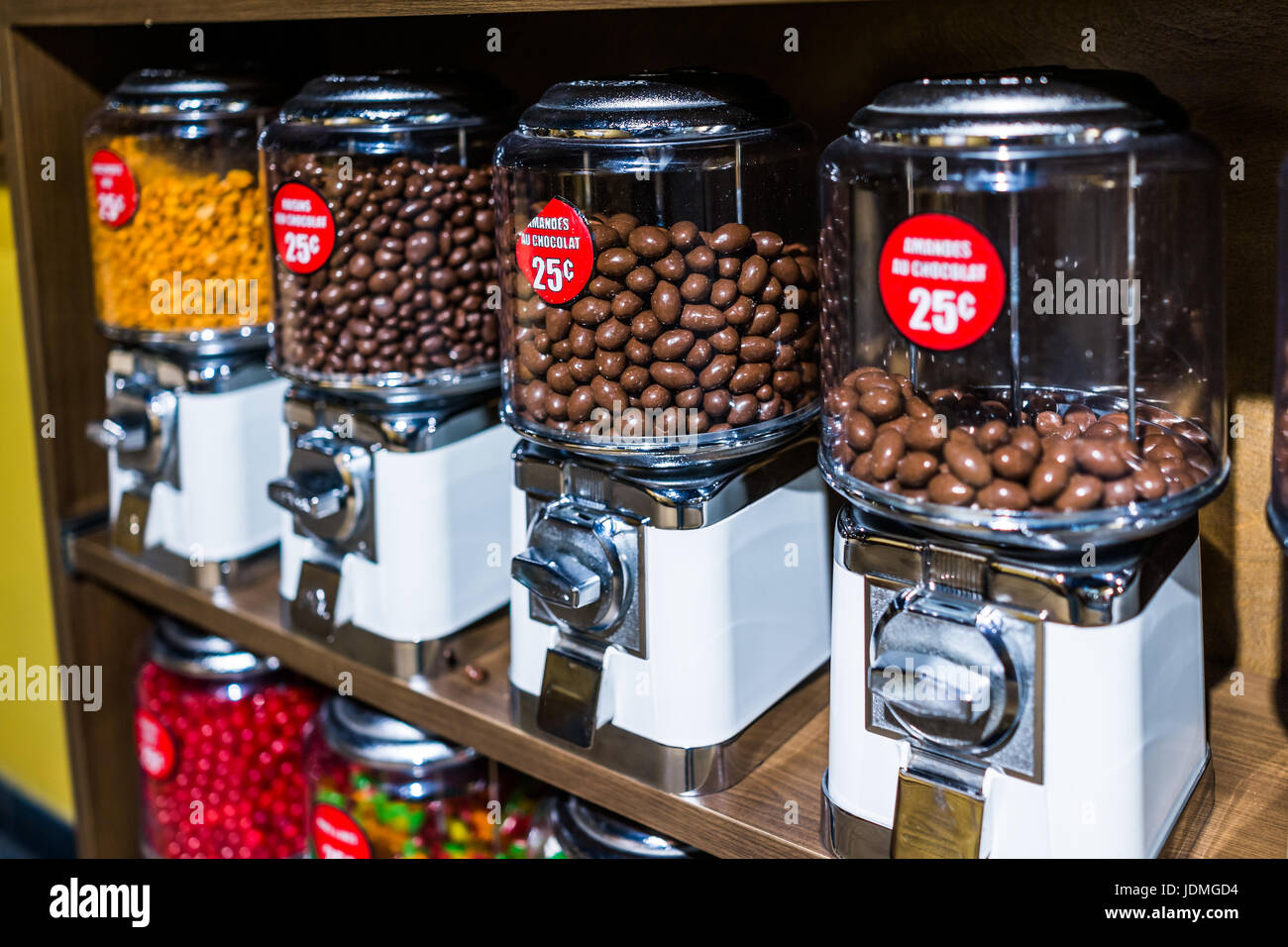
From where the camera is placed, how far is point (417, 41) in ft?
4.57

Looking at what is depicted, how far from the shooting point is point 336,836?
1.23 meters

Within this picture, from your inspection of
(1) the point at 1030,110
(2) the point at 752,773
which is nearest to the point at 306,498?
(2) the point at 752,773

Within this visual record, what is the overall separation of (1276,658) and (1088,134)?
1.80ft

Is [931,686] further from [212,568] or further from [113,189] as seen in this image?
[113,189]

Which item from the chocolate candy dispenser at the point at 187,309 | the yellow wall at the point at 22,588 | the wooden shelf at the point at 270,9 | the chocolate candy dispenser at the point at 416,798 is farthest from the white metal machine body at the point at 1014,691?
the yellow wall at the point at 22,588

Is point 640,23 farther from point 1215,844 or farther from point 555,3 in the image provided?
point 1215,844

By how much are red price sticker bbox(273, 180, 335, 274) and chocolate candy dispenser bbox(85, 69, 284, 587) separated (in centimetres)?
10

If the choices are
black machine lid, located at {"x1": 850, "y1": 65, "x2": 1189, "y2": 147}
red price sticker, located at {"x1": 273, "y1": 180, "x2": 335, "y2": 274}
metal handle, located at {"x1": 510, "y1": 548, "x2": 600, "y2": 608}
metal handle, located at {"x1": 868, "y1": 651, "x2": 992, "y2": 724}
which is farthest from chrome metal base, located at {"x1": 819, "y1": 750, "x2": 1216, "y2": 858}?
red price sticker, located at {"x1": 273, "y1": 180, "x2": 335, "y2": 274}

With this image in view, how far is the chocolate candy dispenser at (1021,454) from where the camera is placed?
721 millimetres

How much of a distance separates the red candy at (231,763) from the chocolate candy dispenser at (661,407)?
495 millimetres

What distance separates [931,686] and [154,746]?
0.98m

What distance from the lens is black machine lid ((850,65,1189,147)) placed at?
2.30 feet

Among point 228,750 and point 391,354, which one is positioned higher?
point 391,354
